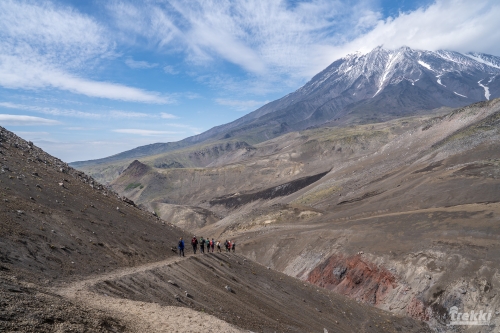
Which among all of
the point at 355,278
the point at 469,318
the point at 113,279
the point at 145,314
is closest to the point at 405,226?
the point at 355,278

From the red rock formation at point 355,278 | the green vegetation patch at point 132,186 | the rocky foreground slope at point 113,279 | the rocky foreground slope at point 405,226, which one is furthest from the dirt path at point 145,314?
the green vegetation patch at point 132,186

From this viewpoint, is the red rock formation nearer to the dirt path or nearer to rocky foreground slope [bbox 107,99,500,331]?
rocky foreground slope [bbox 107,99,500,331]

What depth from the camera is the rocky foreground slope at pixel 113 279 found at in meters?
11.7

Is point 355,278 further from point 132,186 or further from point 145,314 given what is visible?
point 132,186

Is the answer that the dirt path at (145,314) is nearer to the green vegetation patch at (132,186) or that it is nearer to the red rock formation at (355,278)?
the red rock formation at (355,278)

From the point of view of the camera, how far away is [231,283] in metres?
24.3

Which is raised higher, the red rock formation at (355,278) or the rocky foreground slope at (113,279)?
the rocky foreground slope at (113,279)

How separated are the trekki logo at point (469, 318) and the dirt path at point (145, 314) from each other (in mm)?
25117

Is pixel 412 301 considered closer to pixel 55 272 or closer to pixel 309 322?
pixel 309 322

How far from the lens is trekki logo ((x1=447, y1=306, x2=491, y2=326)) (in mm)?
27612

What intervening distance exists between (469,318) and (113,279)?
29.8 metres

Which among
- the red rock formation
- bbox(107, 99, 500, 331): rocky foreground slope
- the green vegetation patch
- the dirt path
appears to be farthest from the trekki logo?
the green vegetation patch

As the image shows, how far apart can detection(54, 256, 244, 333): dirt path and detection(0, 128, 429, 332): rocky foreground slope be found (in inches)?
1.7

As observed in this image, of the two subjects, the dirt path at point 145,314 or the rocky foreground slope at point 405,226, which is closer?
the dirt path at point 145,314
